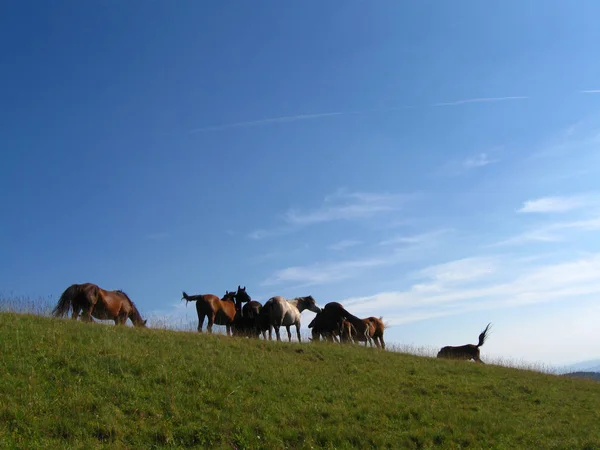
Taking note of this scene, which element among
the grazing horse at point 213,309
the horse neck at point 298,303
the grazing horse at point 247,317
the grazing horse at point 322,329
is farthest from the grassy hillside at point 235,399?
the horse neck at point 298,303

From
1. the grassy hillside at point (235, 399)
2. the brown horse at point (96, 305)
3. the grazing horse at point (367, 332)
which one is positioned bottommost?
the grassy hillside at point (235, 399)

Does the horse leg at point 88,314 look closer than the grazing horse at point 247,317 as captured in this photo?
Yes

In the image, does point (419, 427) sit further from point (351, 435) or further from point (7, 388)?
point (7, 388)

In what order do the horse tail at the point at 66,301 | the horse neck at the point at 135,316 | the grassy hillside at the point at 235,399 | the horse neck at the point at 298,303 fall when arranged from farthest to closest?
the horse neck at the point at 298,303 → the horse neck at the point at 135,316 → the horse tail at the point at 66,301 → the grassy hillside at the point at 235,399

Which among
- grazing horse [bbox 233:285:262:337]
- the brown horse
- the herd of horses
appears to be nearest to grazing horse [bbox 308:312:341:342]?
the herd of horses

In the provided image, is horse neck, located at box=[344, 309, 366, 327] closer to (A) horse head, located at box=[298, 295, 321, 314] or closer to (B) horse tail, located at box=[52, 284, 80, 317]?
(A) horse head, located at box=[298, 295, 321, 314]

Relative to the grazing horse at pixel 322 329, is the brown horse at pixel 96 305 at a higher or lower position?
higher

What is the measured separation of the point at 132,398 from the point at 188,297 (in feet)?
36.9

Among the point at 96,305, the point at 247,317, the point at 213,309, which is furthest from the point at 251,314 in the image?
the point at 96,305

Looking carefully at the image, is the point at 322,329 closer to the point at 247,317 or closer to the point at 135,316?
the point at 247,317

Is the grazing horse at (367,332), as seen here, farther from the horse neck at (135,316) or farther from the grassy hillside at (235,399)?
the horse neck at (135,316)

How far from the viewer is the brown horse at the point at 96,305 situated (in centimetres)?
1844

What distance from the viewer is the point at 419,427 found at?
40.8 feet

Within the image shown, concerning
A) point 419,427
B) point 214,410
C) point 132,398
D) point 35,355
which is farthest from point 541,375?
point 35,355
